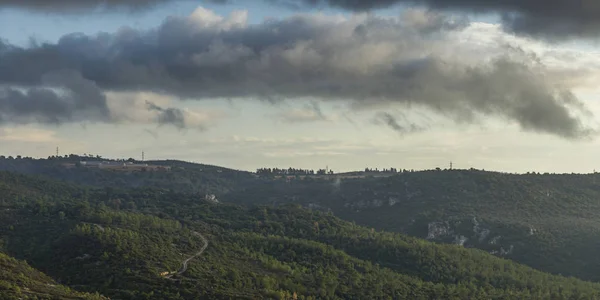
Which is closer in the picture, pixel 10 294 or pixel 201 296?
pixel 10 294

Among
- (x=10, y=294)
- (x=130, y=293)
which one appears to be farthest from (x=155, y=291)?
(x=10, y=294)

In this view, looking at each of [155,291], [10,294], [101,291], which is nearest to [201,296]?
[155,291]

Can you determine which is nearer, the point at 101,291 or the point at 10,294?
the point at 10,294

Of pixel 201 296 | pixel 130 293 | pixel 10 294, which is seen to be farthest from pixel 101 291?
pixel 10 294

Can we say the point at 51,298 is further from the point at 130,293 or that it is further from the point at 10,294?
the point at 130,293

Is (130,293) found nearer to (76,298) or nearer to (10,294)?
(76,298)

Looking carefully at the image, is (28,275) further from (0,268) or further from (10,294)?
(10,294)

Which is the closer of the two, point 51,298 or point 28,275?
point 51,298
